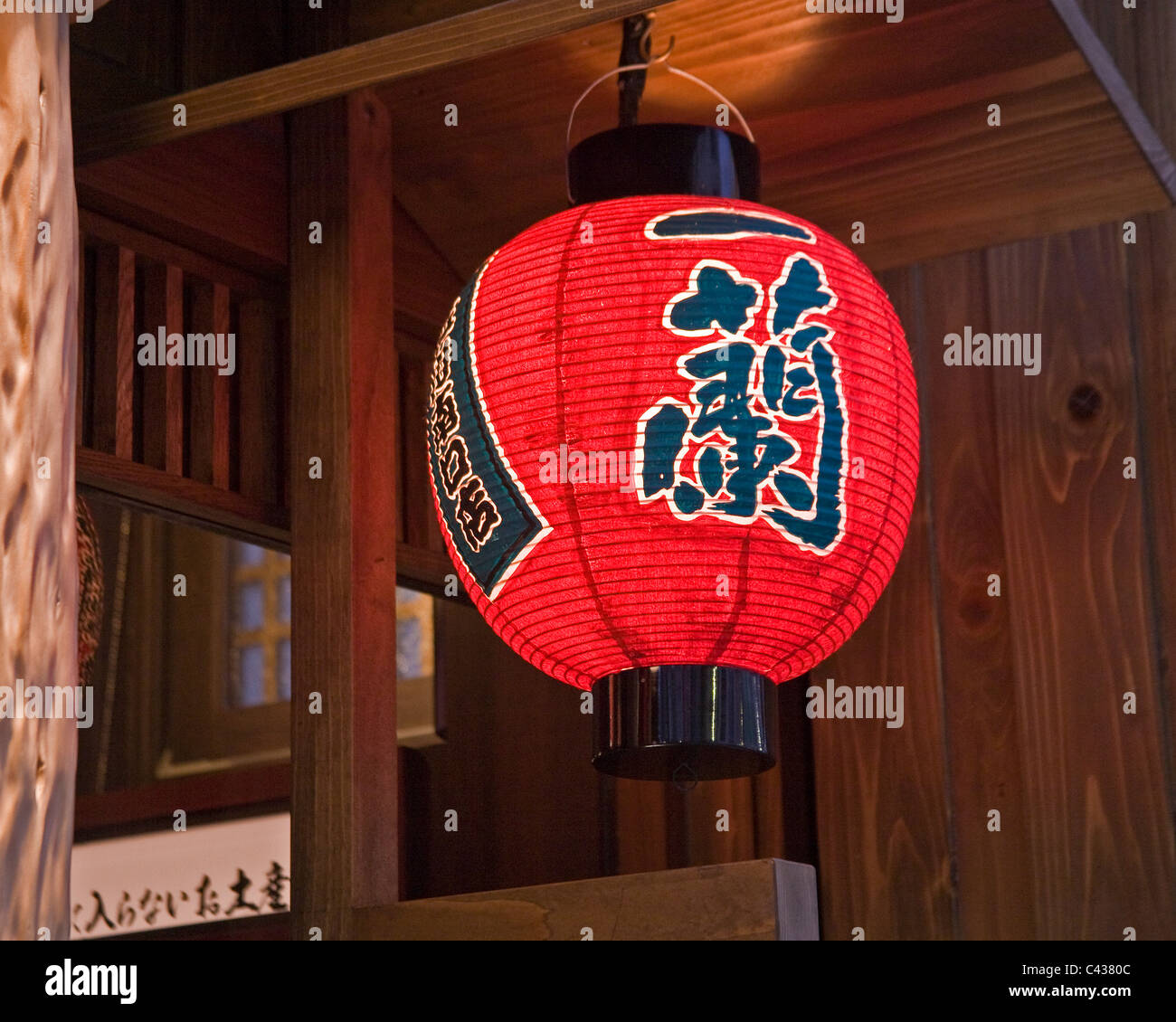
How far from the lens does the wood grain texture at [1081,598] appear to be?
240cm

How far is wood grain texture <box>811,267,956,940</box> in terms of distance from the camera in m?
2.55

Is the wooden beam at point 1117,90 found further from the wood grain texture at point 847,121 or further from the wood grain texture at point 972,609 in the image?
the wood grain texture at point 972,609

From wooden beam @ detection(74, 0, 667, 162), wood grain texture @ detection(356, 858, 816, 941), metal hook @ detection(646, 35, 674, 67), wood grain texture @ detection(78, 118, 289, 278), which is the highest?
metal hook @ detection(646, 35, 674, 67)

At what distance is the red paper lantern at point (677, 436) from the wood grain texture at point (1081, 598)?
80 centimetres

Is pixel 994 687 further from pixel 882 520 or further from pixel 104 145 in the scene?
pixel 104 145

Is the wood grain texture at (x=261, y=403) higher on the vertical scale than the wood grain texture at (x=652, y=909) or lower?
higher

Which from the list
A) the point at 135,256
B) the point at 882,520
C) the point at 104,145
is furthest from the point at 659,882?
the point at 135,256

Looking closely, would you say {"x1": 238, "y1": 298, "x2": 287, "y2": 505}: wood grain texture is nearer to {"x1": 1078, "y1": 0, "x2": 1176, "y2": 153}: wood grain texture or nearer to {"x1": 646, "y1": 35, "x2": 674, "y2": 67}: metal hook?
{"x1": 646, "y1": 35, "x2": 674, "y2": 67}: metal hook

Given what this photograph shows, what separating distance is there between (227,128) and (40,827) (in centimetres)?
128

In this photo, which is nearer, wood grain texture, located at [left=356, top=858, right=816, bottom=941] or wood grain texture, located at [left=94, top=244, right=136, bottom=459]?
wood grain texture, located at [left=356, top=858, right=816, bottom=941]

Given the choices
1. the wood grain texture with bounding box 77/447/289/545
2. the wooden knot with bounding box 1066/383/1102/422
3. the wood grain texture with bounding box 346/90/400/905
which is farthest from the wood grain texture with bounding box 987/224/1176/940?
the wood grain texture with bounding box 77/447/289/545

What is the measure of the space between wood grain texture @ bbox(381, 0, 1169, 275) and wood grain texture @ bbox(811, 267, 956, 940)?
0.48 meters

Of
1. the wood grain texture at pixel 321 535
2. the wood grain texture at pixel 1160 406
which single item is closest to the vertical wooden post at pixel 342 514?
the wood grain texture at pixel 321 535

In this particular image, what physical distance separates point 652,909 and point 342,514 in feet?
2.15
